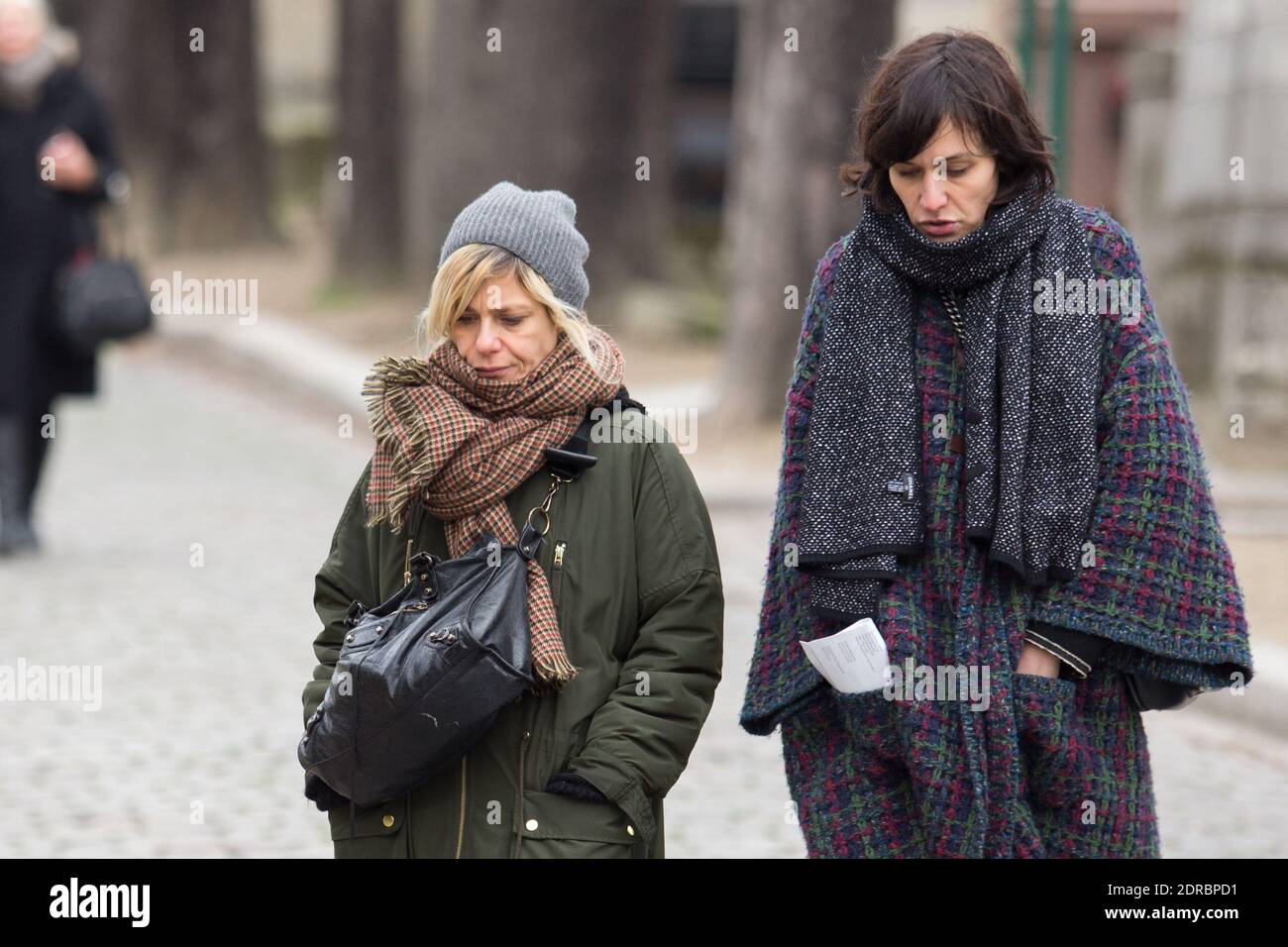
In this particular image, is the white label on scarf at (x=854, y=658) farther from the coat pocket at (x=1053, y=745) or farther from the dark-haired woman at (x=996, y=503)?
the coat pocket at (x=1053, y=745)

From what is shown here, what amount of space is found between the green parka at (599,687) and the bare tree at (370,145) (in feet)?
52.4

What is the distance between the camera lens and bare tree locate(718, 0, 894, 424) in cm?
1188

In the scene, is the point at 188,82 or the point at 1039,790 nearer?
the point at 1039,790

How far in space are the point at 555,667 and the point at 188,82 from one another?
2125 cm

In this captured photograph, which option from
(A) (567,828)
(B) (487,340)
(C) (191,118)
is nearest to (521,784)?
(A) (567,828)

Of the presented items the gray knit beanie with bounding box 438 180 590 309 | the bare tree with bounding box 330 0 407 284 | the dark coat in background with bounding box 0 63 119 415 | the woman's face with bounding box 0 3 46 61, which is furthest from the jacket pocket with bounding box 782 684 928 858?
the bare tree with bounding box 330 0 407 284

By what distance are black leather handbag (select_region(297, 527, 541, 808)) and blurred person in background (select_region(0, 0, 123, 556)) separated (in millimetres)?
6530

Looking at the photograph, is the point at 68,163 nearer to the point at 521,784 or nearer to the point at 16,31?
the point at 16,31

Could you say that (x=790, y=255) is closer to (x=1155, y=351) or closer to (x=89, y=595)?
(x=89, y=595)

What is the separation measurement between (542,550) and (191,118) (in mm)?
21015

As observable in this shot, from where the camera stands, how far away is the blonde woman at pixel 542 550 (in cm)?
338

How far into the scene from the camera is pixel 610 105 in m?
16.9

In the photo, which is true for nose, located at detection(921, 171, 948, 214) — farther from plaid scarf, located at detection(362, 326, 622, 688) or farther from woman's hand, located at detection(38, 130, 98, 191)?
woman's hand, located at detection(38, 130, 98, 191)
